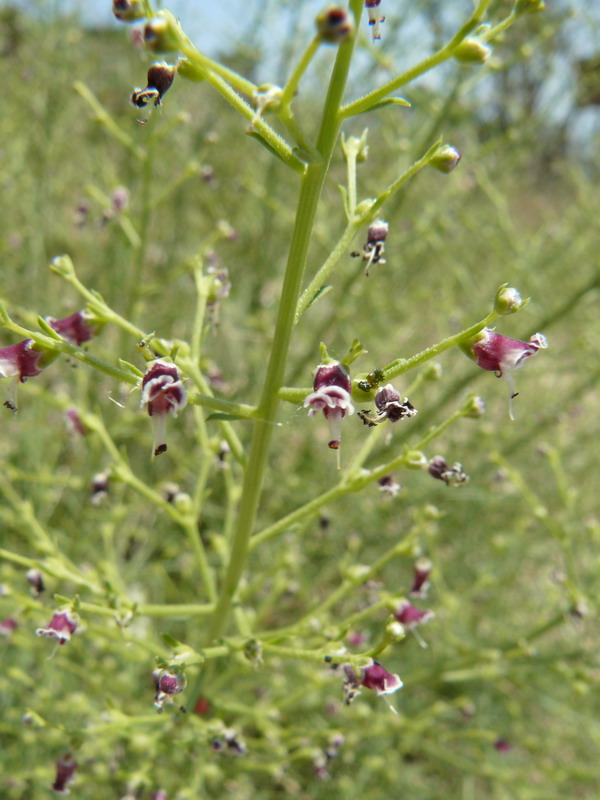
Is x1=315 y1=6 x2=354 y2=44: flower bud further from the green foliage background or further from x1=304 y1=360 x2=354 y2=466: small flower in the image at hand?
the green foliage background

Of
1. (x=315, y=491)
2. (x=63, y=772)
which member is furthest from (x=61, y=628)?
(x=315, y=491)

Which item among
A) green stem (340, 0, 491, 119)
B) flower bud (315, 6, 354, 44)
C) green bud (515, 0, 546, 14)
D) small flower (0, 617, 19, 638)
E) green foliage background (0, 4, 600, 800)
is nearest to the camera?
flower bud (315, 6, 354, 44)

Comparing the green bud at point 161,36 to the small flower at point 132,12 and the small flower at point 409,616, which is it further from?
the small flower at point 409,616

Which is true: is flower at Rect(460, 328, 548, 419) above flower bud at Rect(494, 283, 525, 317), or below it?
below

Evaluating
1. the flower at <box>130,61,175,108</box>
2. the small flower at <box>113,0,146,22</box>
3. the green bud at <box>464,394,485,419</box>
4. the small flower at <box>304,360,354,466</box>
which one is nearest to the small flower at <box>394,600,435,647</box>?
the green bud at <box>464,394,485,419</box>

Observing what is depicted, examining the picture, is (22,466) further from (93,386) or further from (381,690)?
(381,690)

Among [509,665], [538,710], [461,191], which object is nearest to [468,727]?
[538,710]

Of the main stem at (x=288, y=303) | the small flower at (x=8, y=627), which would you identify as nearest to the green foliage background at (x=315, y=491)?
the small flower at (x=8, y=627)
